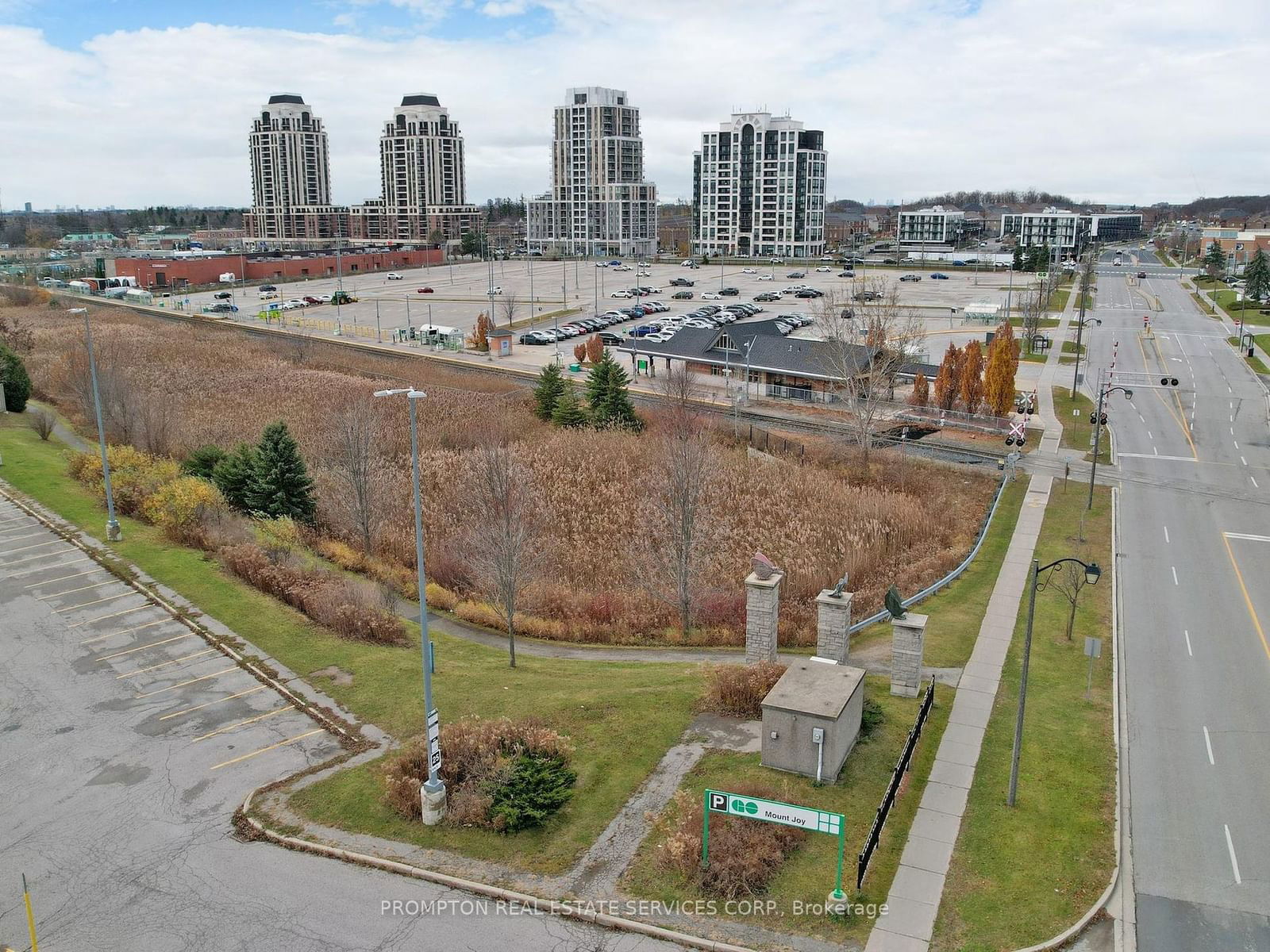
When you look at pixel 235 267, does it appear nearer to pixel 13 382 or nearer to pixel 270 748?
pixel 13 382

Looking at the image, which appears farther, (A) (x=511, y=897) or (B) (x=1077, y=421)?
(B) (x=1077, y=421)

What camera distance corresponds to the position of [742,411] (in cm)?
5794

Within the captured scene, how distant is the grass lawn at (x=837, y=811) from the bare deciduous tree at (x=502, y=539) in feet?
28.9

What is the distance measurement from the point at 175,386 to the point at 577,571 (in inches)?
1578

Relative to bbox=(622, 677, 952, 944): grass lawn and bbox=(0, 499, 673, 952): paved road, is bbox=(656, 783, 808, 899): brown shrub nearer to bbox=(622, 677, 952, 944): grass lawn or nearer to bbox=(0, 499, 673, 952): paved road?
bbox=(622, 677, 952, 944): grass lawn

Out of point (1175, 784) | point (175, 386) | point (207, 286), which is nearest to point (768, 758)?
point (1175, 784)

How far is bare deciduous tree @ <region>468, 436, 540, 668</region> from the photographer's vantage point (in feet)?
86.5

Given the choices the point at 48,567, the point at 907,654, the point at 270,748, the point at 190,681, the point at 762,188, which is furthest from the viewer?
the point at 762,188

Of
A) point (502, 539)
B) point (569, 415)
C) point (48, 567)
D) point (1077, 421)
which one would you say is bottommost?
point (48, 567)

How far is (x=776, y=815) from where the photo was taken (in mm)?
15312

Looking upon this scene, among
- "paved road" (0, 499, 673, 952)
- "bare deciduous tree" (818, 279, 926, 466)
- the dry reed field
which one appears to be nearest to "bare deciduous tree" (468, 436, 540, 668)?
the dry reed field

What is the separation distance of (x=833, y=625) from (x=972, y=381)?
3563 cm

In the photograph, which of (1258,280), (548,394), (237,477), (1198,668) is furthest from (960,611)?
(1258,280)

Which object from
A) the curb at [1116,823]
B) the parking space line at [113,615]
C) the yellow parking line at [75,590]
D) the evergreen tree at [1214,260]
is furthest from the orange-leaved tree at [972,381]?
the evergreen tree at [1214,260]
